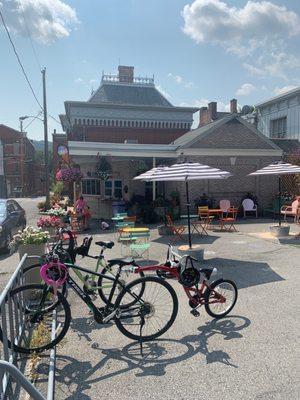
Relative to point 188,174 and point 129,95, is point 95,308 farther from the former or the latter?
point 129,95

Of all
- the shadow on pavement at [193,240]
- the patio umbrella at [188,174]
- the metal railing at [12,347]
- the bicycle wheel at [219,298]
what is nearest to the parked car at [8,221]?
the shadow on pavement at [193,240]

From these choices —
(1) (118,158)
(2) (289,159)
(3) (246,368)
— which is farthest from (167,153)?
(3) (246,368)

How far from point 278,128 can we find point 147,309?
24.3 meters

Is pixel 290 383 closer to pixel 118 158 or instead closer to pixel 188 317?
pixel 188 317

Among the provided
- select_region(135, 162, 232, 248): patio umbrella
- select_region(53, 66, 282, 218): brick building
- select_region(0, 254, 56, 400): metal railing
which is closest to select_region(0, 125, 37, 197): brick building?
select_region(53, 66, 282, 218): brick building

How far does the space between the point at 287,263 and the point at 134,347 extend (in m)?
5.35

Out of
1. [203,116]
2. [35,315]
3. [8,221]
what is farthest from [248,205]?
[35,315]

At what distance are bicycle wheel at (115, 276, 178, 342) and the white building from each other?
21313 mm

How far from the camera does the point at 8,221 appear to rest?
460 inches

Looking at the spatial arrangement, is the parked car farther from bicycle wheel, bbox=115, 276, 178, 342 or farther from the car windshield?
bicycle wheel, bbox=115, 276, 178, 342

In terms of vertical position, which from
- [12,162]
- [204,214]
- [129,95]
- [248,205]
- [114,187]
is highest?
[129,95]

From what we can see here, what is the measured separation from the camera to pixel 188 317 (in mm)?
5695

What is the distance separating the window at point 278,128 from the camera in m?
26.0

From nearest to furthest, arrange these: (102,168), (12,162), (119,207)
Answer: (102,168) → (119,207) → (12,162)
